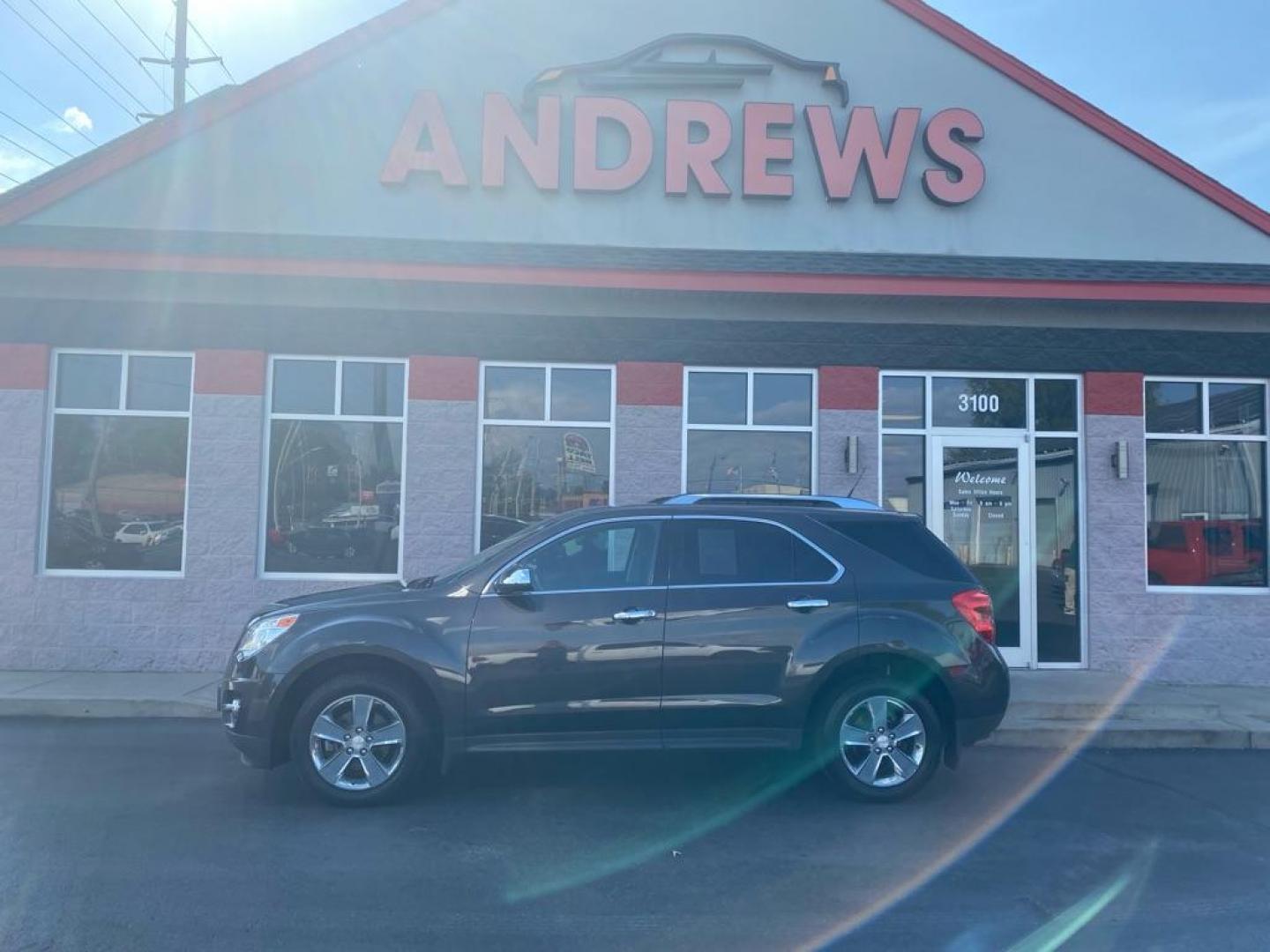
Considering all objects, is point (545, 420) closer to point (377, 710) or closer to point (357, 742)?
point (377, 710)

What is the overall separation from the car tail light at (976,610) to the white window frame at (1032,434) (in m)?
4.29

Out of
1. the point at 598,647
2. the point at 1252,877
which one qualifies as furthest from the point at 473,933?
the point at 1252,877

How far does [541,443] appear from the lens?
37.1ft

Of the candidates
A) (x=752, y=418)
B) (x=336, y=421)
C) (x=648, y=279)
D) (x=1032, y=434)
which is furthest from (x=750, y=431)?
(x=336, y=421)

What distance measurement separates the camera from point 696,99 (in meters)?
11.9

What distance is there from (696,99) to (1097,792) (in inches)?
318

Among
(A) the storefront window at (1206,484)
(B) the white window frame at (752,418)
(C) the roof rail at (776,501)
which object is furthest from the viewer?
(A) the storefront window at (1206,484)

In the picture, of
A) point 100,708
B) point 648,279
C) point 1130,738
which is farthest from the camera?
point 648,279

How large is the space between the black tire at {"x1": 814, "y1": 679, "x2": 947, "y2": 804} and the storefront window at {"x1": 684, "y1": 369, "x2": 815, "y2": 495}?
4.59 metres

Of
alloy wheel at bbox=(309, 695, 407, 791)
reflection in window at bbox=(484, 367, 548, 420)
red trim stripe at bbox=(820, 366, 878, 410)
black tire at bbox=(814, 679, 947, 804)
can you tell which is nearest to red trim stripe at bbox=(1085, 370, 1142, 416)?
red trim stripe at bbox=(820, 366, 878, 410)

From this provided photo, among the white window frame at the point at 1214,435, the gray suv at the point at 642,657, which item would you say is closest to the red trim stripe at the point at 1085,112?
the white window frame at the point at 1214,435

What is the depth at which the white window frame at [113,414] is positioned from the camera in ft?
36.2

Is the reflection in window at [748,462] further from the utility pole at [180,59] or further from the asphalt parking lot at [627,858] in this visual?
the utility pole at [180,59]

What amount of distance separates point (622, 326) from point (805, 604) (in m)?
5.19
